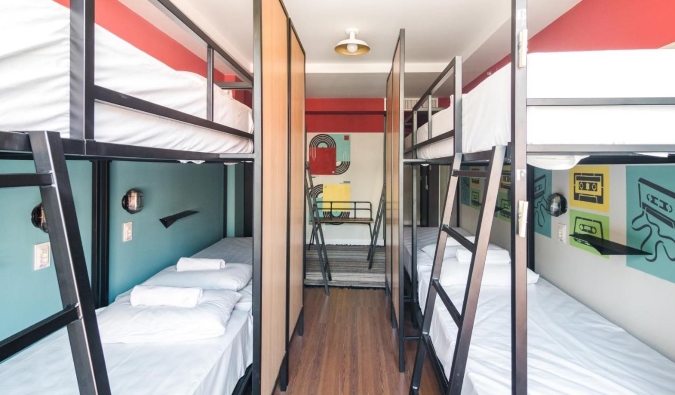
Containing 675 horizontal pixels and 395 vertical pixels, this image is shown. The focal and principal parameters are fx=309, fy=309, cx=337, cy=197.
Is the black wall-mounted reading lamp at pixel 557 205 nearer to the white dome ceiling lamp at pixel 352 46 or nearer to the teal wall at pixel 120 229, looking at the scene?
the white dome ceiling lamp at pixel 352 46

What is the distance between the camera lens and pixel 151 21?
248 cm

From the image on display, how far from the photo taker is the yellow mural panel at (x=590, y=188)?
185cm

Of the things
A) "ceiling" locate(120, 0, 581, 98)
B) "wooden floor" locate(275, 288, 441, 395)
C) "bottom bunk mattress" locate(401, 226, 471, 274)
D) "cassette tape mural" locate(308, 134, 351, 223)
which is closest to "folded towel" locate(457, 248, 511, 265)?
"bottom bunk mattress" locate(401, 226, 471, 274)

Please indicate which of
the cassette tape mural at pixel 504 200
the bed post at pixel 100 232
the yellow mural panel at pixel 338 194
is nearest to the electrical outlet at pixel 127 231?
the bed post at pixel 100 232

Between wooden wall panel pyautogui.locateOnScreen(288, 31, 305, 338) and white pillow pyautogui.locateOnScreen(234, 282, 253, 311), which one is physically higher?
wooden wall panel pyautogui.locateOnScreen(288, 31, 305, 338)

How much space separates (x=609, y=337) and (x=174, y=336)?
210cm

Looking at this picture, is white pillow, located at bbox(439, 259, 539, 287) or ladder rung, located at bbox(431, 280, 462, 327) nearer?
ladder rung, located at bbox(431, 280, 462, 327)

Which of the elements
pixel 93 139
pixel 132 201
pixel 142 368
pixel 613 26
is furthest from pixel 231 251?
pixel 613 26

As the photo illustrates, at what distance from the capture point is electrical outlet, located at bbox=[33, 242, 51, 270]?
1438 mm

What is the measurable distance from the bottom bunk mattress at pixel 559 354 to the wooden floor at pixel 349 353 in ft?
1.66

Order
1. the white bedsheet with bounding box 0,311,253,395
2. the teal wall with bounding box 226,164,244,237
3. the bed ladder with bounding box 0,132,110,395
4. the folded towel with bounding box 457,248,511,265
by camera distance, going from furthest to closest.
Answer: the teal wall with bounding box 226,164,244,237 < the folded towel with bounding box 457,248,511,265 < the white bedsheet with bounding box 0,311,253,395 < the bed ladder with bounding box 0,132,110,395

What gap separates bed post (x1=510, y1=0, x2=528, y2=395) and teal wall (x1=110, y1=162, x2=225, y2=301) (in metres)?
2.13

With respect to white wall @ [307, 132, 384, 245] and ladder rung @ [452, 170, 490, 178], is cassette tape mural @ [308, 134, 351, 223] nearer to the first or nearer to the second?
white wall @ [307, 132, 384, 245]

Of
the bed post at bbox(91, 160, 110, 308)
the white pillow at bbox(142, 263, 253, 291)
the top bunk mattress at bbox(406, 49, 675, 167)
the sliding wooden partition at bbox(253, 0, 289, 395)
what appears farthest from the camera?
the white pillow at bbox(142, 263, 253, 291)
